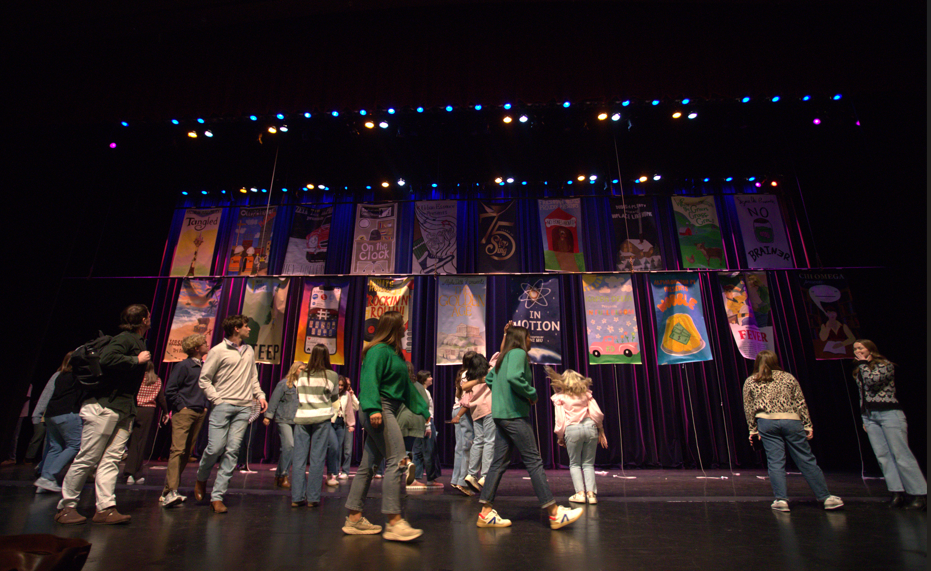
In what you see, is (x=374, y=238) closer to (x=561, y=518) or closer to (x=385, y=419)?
(x=385, y=419)

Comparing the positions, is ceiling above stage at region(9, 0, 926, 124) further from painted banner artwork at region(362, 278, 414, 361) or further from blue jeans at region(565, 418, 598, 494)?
blue jeans at region(565, 418, 598, 494)

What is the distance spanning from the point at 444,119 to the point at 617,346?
475cm

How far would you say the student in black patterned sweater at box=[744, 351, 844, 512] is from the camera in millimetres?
3930

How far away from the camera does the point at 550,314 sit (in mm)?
7816

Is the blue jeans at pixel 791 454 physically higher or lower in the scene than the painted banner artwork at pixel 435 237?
lower

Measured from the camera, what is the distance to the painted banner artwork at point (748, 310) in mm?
7566

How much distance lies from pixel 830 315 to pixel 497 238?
5956mm

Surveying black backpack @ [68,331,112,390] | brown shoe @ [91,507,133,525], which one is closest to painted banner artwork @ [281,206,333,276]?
black backpack @ [68,331,112,390]

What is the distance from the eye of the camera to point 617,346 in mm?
7465

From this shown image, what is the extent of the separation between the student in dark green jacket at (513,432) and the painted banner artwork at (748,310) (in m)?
5.93

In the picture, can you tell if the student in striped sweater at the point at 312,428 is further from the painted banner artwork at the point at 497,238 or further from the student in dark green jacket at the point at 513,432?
the painted banner artwork at the point at 497,238

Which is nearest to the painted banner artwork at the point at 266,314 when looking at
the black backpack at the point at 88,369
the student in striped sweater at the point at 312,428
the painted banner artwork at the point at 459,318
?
the painted banner artwork at the point at 459,318

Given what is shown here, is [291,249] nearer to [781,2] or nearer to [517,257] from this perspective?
[517,257]

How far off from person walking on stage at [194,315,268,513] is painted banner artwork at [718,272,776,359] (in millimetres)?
7572
